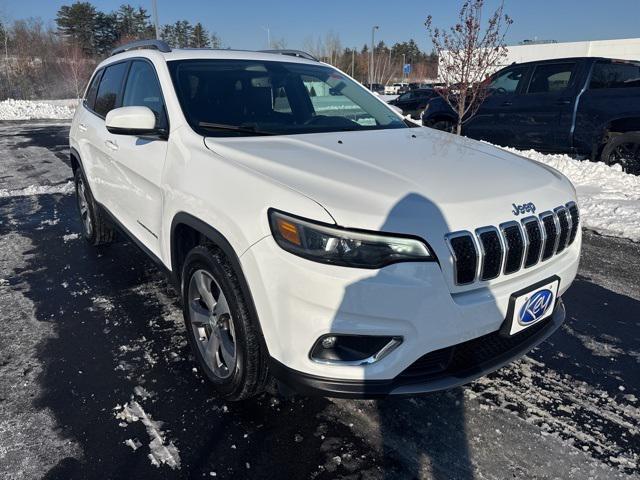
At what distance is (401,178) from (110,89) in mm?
3170

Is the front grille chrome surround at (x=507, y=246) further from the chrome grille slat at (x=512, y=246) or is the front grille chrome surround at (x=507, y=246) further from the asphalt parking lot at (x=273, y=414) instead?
the asphalt parking lot at (x=273, y=414)

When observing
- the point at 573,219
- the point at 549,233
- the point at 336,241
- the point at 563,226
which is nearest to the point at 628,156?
the point at 573,219

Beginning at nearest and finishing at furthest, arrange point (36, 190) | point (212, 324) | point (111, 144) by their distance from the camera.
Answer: point (212, 324) → point (111, 144) → point (36, 190)

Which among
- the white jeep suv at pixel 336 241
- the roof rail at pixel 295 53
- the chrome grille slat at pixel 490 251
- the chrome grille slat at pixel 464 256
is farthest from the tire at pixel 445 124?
the chrome grille slat at pixel 464 256

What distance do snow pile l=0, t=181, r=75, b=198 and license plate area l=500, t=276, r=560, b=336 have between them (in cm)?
716

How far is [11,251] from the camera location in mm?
4832

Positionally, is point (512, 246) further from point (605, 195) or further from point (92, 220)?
point (605, 195)

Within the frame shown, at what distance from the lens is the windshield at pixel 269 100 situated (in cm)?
288

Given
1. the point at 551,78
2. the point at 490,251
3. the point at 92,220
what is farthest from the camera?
the point at 551,78

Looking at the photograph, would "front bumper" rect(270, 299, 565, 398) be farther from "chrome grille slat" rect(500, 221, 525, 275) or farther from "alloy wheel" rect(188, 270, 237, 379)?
"alloy wheel" rect(188, 270, 237, 379)

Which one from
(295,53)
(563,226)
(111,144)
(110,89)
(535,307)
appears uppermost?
(295,53)

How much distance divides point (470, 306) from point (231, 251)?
103 cm

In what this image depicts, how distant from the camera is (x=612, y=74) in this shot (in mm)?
7773

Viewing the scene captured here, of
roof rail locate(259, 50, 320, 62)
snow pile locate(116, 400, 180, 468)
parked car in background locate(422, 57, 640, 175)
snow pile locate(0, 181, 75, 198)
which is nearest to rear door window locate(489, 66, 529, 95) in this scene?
parked car in background locate(422, 57, 640, 175)
